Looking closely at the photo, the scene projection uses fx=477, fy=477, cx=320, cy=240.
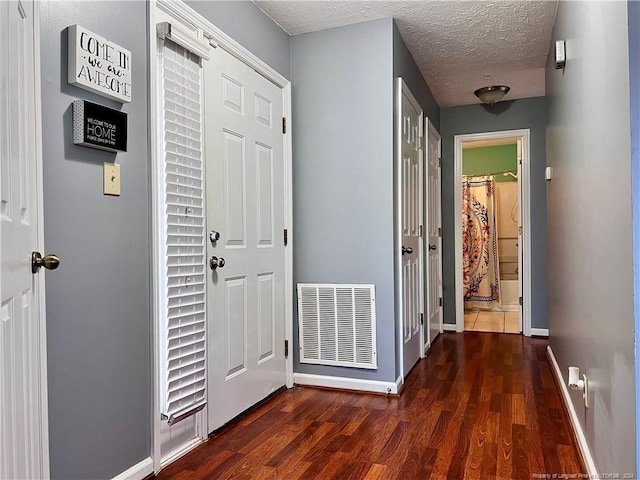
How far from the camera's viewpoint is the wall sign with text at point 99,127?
154cm

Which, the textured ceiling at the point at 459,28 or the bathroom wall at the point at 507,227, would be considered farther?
the bathroom wall at the point at 507,227

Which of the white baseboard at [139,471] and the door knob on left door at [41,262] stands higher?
the door knob on left door at [41,262]

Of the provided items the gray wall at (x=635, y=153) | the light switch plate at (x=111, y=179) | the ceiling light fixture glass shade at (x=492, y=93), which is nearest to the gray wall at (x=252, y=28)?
the light switch plate at (x=111, y=179)

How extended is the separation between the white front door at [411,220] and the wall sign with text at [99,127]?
70.3 inches

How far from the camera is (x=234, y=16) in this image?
2.47 metres

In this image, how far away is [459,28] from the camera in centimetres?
306

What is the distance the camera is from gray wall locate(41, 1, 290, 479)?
4.84 feet

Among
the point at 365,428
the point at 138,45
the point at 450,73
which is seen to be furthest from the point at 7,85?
the point at 450,73

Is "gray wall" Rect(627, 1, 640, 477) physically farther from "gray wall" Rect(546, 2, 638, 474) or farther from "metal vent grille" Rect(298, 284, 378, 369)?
"metal vent grille" Rect(298, 284, 378, 369)

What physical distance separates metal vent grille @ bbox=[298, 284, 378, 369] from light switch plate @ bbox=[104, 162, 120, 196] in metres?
1.56

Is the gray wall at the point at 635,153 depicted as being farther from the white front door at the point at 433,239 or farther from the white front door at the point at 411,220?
the white front door at the point at 433,239

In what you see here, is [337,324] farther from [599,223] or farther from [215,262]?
[599,223]

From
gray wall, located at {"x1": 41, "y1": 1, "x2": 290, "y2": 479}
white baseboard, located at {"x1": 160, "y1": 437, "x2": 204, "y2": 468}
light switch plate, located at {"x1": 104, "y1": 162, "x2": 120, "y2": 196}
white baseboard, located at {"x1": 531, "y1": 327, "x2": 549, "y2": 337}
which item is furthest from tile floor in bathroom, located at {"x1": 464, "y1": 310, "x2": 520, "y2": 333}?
light switch plate, located at {"x1": 104, "y1": 162, "x2": 120, "y2": 196}

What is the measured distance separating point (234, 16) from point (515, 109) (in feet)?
10.8
